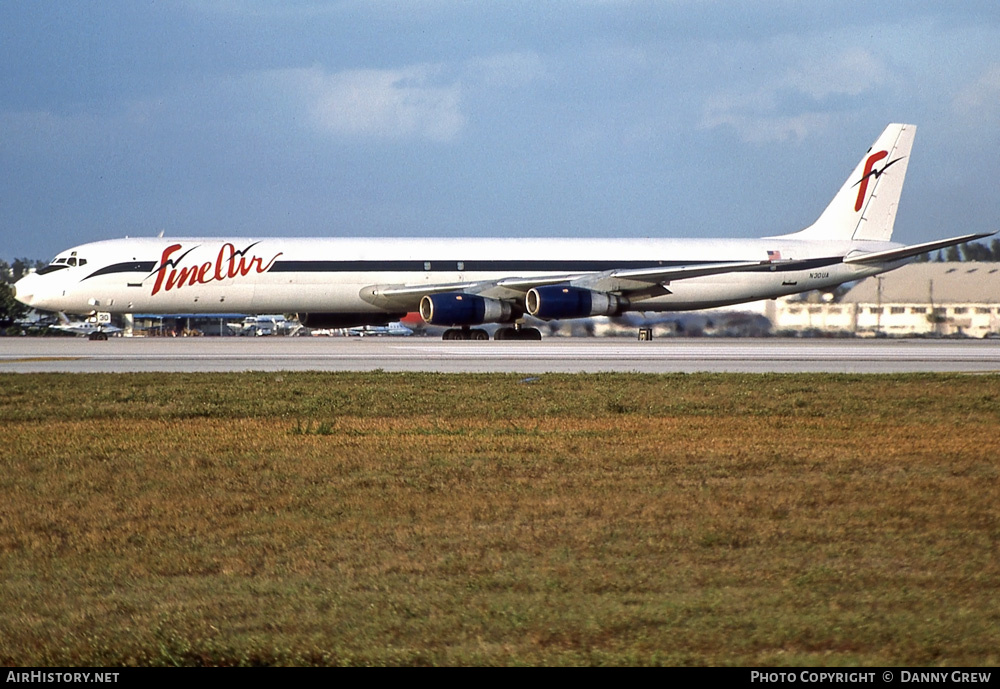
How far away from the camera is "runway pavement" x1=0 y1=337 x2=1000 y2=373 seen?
25.7 metres

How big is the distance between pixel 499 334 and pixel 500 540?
113 ft

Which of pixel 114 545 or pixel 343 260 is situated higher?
pixel 343 260

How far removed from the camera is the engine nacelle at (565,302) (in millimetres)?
38656

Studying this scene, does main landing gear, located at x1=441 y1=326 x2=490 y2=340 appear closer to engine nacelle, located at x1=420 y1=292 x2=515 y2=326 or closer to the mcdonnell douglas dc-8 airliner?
the mcdonnell douglas dc-8 airliner

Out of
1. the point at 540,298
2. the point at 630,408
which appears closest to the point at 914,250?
the point at 540,298

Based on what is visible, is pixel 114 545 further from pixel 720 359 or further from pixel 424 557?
pixel 720 359

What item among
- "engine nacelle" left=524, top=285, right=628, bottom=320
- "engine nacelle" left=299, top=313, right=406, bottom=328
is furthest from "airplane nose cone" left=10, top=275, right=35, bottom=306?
"engine nacelle" left=524, top=285, right=628, bottom=320

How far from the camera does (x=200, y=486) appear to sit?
9.58 metres

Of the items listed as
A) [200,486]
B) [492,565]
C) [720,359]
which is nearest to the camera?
[492,565]

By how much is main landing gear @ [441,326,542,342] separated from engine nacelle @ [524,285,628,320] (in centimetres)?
263

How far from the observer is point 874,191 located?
45.5m

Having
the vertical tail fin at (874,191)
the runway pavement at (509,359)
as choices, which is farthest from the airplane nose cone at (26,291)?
the vertical tail fin at (874,191)
